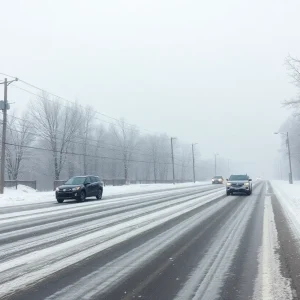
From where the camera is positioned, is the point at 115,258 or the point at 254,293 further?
the point at 115,258

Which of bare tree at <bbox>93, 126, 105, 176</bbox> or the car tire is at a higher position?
bare tree at <bbox>93, 126, 105, 176</bbox>

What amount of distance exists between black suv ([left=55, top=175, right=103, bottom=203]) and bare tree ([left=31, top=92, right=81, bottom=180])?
2987 cm

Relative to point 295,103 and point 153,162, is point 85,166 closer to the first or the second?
point 153,162

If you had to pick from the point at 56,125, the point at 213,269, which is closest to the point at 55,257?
the point at 213,269

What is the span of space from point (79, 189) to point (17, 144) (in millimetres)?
35148

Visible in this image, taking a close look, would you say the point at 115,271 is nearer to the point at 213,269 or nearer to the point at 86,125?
the point at 213,269

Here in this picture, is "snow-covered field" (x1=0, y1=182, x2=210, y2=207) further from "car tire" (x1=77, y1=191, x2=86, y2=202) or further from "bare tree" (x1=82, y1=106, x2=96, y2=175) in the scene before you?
"bare tree" (x1=82, y1=106, x2=96, y2=175)

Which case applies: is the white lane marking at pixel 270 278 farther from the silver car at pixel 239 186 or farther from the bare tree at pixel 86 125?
the bare tree at pixel 86 125

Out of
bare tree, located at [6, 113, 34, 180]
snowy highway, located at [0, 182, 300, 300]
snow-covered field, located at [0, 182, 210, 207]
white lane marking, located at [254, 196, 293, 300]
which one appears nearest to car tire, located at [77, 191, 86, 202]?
snow-covered field, located at [0, 182, 210, 207]

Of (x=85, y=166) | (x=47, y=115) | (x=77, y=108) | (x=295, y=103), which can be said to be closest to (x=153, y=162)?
(x=85, y=166)

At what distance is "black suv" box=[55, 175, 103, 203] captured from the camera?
22.8m

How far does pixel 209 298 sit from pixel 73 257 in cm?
319

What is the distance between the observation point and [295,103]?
32812mm

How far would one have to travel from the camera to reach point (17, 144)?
54.3m
